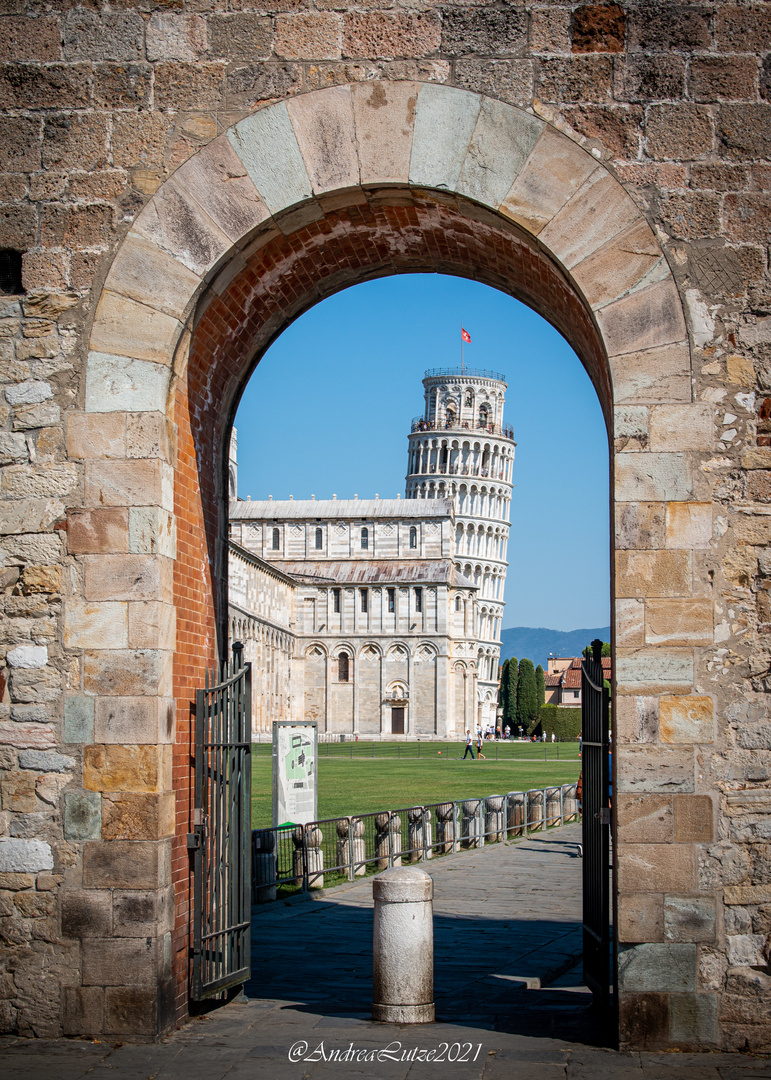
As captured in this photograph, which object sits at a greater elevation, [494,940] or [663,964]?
[663,964]

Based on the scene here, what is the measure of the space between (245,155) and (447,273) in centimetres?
238

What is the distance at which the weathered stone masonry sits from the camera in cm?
614

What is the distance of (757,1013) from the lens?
19.6 feet

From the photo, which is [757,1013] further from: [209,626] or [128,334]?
[128,334]

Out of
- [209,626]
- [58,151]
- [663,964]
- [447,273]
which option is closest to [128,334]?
[58,151]

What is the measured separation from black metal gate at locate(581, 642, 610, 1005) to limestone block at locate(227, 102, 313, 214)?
3.22 m

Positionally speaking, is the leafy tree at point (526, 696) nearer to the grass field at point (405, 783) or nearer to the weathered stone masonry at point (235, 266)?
the grass field at point (405, 783)

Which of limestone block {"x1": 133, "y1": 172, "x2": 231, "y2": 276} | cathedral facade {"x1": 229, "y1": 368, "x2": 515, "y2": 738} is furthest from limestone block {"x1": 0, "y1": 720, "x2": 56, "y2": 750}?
cathedral facade {"x1": 229, "y1": 368, "x2": 515, "y2": 738}

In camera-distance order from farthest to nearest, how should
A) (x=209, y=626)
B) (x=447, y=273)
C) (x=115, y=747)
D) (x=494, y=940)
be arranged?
(x=494, y=940) < (x=447, y=273) < (x=209, y=626) < (x=115, y=747)

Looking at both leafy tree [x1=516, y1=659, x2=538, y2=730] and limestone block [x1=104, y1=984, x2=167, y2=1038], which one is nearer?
limestone block [x1=104, y1=984, x2=167, y2=1038]

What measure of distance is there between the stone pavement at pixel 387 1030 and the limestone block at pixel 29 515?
2.78 metres

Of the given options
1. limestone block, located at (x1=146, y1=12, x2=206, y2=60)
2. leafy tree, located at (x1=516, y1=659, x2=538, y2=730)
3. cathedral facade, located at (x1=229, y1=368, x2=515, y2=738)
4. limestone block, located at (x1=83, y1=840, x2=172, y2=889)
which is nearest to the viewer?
limestone block, located at (x1=83, y1=840, x2=172, y2=889)

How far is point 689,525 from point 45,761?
3.75 metres

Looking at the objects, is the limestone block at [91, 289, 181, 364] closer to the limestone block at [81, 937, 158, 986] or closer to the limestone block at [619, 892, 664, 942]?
the limestone block at [81, 937, 158, 986]
